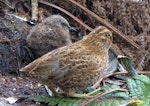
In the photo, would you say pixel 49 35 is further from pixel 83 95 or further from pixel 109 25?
pixel 83 95

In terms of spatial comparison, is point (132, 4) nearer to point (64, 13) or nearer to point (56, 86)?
point (64, 13)

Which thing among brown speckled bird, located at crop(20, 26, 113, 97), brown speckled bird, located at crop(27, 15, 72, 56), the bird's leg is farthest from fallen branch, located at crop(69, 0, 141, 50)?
the bird's leg

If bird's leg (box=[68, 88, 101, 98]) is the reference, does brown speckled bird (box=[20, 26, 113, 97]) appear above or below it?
above

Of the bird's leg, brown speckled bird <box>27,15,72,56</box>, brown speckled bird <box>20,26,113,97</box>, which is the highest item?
brown speckled bird <box>27,15,72,56</box>

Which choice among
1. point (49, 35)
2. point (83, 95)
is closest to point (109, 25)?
point (49, 35)

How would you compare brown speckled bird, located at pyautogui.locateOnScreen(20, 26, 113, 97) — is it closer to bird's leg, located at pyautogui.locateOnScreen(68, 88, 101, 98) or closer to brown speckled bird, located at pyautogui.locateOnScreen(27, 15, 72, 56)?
bird's leg, located at pyautogui.locateOnScreen(68, 88, 101, 98)

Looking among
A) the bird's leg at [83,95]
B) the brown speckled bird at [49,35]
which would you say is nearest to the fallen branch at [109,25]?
the brown speckled bird at [49,35]

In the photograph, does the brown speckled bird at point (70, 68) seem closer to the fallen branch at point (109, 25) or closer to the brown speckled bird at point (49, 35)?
the brown speckled bird at point (49, 35)
